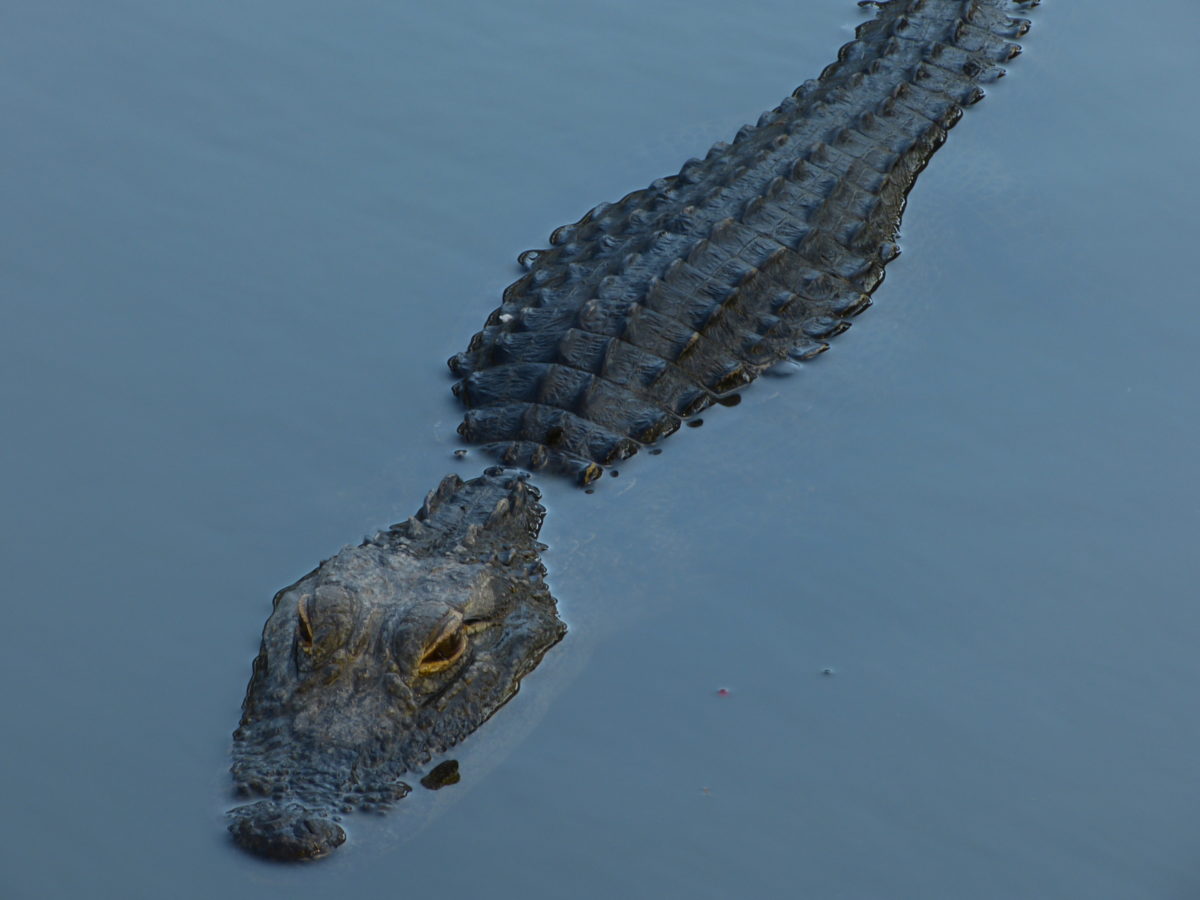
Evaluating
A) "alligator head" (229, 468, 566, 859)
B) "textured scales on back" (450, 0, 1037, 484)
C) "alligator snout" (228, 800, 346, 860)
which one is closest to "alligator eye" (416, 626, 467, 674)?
"alligator head" (229, 468, 566, 859)

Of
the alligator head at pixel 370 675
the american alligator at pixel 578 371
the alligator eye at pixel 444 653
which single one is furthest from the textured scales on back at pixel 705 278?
the alligator eye at pixel 444 653

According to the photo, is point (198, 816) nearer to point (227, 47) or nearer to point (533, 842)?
point (533, 842)

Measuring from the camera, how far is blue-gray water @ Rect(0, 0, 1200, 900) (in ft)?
14.4

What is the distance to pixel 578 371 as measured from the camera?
606 centimetres

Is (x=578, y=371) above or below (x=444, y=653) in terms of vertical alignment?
above

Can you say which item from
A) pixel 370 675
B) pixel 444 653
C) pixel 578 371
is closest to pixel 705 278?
pixel 578 371

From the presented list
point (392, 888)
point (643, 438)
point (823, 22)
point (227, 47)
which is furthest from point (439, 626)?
point (823, 22)

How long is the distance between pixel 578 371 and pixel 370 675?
6.61 feet

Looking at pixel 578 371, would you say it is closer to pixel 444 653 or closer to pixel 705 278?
pixel 705 278

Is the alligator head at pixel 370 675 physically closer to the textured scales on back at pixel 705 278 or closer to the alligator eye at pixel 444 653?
the alligator eye at pixel 444 653

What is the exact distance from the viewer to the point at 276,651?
4676 millimetres

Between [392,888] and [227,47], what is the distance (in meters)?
6.39

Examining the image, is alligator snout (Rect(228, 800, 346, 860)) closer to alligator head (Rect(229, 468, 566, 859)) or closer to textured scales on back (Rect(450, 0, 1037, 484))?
alligator head (Rect(229, 468, 566, 859))

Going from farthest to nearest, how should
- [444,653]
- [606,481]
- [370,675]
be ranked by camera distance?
[606,481] < [444,653] < [370,675]
